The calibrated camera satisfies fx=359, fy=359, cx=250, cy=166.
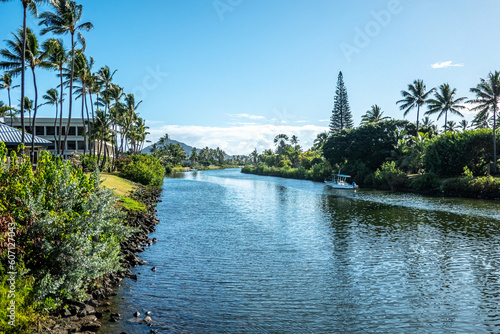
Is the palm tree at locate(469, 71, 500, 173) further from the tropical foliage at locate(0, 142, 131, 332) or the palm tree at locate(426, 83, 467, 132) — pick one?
the tropical foliage at locate(0, 142, 131, 332)

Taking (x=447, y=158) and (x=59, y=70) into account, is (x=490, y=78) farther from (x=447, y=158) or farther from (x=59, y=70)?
(x=59, y=70)

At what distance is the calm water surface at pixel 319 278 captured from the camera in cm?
1109

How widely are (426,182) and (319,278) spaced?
4529cm

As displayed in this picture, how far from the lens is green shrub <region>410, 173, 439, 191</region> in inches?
2085

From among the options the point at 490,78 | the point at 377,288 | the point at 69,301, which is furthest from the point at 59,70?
the point at 490,78

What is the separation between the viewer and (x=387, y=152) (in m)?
69.4

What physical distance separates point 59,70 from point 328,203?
3807cm

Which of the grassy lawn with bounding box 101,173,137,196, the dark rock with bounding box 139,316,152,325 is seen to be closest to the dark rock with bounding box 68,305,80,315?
the dark rock with bounding box 139,316,152,325

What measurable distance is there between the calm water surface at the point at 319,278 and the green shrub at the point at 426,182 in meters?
24.7

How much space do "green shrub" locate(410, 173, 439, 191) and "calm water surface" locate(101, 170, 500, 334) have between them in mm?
24731

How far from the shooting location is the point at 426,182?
177 ft

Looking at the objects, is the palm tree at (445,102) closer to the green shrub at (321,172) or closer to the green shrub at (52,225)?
the green shrub at (321,172)

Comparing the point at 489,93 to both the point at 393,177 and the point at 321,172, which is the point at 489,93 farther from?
the point at 321,172

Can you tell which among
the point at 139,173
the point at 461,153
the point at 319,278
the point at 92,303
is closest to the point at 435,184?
the point at 461,153
